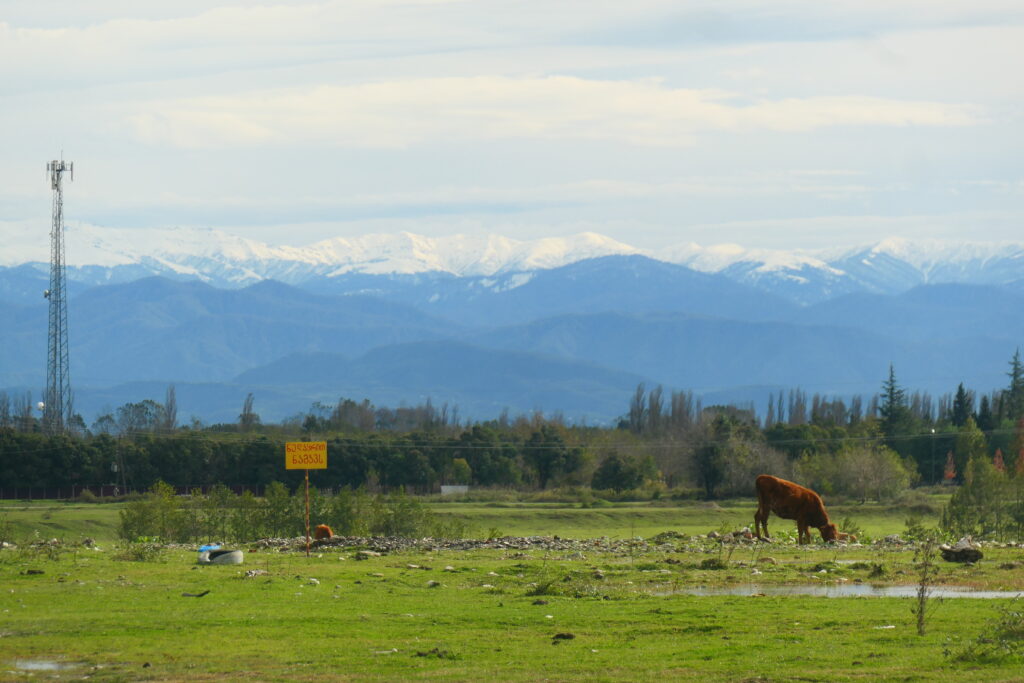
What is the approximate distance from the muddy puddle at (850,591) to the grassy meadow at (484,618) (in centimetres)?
31

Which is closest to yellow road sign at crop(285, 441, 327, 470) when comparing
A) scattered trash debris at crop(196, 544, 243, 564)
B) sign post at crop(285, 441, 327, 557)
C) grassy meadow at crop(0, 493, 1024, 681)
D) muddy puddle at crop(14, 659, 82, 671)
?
sign post at crop(285, 441, 327, 557)

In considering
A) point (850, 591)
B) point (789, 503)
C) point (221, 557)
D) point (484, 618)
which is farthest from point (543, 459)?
point (484, 618)

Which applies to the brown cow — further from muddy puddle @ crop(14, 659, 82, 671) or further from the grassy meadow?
muddy puddle @ crop(14, 659, 82, 671)

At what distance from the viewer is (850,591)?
29453 mm

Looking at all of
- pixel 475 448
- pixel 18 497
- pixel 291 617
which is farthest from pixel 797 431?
pixel 291 617

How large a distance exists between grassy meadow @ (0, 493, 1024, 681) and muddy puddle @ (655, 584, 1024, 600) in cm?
31

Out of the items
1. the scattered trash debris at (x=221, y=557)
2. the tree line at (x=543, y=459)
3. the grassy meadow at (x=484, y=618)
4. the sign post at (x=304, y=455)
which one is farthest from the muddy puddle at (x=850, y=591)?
the tree line at (x=543, y=459)

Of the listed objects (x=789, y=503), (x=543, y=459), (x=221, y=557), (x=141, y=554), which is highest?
(x=789, y=503)

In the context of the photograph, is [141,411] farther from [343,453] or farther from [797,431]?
[797,431]

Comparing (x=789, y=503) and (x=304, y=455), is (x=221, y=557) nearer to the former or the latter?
(x=304, y=455)

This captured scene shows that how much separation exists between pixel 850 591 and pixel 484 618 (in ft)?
29.8

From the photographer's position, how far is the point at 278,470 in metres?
108

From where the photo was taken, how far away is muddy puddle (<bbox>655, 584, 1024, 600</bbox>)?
28.0 metres

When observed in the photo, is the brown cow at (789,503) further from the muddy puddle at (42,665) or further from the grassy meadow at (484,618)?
the muddy puddle at (42,665)
